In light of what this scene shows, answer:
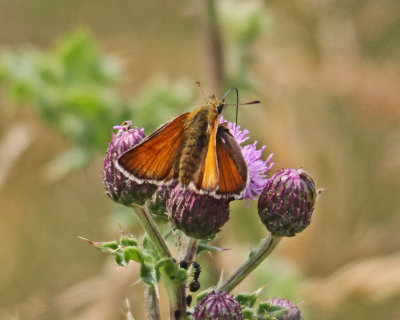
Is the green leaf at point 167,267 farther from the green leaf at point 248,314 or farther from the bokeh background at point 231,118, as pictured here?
the bokeh background at point 231,118

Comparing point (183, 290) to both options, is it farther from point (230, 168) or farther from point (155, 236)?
point (230, 168)

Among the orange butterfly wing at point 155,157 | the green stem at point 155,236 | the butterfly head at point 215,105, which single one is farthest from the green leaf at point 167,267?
the butterfly head at point 215,105

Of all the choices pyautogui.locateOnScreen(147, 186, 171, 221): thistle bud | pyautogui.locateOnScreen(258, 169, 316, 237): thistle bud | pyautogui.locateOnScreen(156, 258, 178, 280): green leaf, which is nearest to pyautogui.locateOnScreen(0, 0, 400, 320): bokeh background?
pyautogui.locateOnScreen(147, 186, 171, 221): thistle bud

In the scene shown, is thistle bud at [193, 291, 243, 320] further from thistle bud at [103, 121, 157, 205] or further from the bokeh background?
the bokeh background

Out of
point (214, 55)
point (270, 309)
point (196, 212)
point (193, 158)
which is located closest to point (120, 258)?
point (196, 212)

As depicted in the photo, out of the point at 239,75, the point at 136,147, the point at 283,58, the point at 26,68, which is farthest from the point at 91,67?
the point at 136,147

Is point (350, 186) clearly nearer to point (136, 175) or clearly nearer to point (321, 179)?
point (321, 179)
